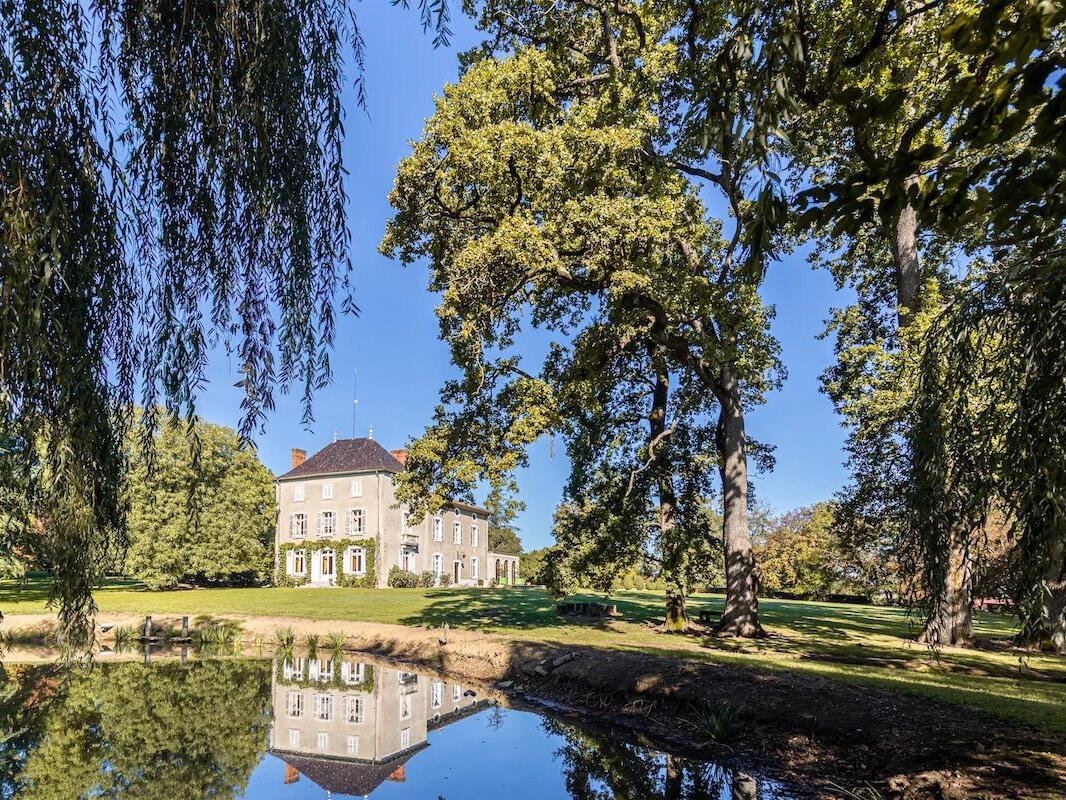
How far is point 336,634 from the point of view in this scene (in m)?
18.0

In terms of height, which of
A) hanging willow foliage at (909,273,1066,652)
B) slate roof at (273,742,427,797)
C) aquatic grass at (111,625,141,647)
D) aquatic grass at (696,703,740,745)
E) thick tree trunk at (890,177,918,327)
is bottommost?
aquatic grass at (111,625,141,647)

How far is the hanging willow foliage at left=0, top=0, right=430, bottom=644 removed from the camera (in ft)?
10.3

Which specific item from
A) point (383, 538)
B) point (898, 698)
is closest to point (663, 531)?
point (898, 698)

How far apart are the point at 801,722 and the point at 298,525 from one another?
128ft

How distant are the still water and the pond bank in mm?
803

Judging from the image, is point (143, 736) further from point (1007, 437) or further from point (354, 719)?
point (1007, 437)

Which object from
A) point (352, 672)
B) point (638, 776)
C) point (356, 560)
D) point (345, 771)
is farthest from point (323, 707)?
point (356, 560)

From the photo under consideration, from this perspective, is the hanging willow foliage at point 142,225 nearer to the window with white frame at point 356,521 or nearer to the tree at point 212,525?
the tree at point 212,525

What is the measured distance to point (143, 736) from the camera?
32.3 ft

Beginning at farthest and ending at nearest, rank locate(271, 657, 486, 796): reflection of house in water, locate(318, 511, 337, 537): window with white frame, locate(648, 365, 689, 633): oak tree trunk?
locate(318, 511, 337, 537): window with white frame < locate(648, 365, 689, 633): oak tree trunk < locate(271, 657, 486, 796): reflection of house in water

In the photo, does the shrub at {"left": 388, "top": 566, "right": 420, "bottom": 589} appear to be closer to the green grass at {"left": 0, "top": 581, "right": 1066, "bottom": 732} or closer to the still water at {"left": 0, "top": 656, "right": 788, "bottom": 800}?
the green grass at {"left": 0, "top": 581, "right": 1066, "bottom": 732}

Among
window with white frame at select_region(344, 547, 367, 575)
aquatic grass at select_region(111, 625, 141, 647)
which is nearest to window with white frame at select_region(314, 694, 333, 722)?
aquatic grass at select_region(111, 625, 141, 647)

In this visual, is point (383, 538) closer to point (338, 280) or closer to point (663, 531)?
point (663, 531)

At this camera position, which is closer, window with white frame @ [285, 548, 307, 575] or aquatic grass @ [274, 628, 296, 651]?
aquatic grass @ [274, 628, 296, 651]
